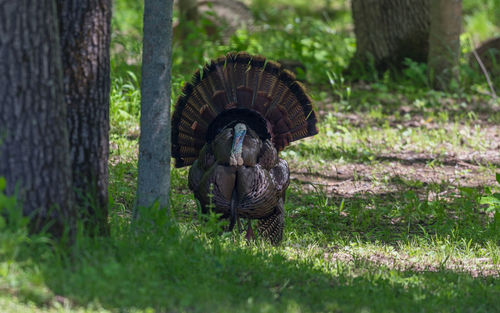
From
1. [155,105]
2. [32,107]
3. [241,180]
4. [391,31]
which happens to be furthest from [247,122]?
[391,31]

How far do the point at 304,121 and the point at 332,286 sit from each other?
6.92ft

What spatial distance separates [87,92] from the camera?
4293 mm

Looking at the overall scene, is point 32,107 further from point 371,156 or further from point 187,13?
point 187,13

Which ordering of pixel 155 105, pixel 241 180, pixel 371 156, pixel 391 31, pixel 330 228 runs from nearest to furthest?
pixel 155 105 → pixel 241 180 → pixel 330 228 → pixel 371 156 → pixel 391 31

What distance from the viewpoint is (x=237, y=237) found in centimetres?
554

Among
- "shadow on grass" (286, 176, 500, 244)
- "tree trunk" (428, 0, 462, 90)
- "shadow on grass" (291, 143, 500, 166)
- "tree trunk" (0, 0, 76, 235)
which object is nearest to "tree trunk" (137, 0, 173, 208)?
"tree trunk" (0, 0, 76, 235)

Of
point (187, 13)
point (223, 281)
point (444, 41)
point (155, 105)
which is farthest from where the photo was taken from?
point (187, 13)

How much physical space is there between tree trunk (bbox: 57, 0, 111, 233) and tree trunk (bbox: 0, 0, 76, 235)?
13.4 inches

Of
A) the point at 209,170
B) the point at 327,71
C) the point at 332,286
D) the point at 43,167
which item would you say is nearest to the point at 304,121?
the point at 209,170

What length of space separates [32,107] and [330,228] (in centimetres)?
349

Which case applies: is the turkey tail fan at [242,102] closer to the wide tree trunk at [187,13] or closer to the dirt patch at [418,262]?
the dirt patch at [418,262]

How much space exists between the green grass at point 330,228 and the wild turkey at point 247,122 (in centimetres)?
40

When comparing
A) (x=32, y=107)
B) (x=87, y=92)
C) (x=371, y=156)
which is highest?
(x=87, y=92)

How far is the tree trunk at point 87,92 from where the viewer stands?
4219 millimetres
